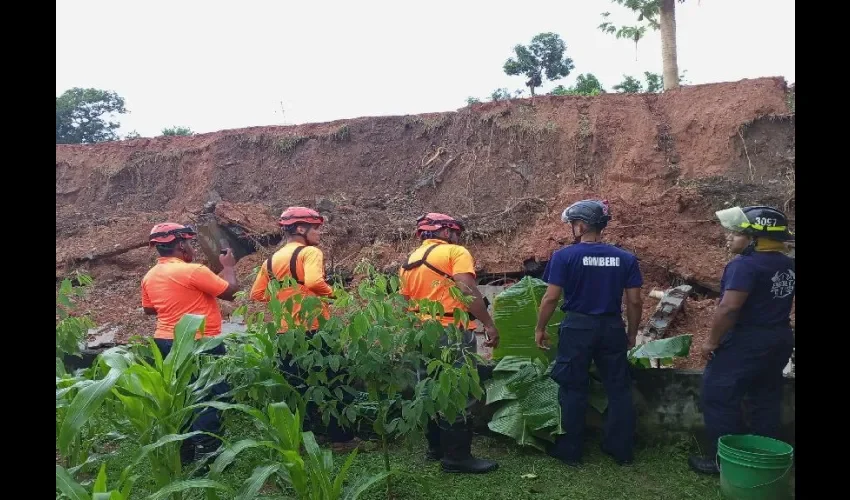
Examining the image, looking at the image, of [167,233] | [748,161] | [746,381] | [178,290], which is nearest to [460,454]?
[746,381]

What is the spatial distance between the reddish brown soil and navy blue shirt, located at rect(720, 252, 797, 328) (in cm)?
384

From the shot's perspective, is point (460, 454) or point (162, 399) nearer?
point (162, 399)

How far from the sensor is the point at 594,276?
3.88 meters

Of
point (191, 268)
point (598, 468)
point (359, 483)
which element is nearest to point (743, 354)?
point (598, 468)

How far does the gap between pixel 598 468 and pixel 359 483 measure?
1.70 meters

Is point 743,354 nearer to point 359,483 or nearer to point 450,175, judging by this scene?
point 359,483

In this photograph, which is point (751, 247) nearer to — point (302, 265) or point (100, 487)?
point (302, 265)

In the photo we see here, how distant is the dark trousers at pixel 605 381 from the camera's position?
12.5 ft

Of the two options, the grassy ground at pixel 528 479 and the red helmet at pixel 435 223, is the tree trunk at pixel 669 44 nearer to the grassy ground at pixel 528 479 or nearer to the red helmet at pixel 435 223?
the red helmet at pixel 435 223

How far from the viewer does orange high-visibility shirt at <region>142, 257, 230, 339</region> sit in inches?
159

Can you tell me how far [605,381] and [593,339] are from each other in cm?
31

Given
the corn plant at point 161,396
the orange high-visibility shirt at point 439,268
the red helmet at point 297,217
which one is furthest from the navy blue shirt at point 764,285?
the corn plant at point 161,396

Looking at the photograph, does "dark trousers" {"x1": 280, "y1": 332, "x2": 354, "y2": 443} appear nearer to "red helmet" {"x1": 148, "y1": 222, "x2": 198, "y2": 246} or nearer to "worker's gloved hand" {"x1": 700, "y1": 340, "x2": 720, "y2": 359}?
"red helmet" {"x1": 148, "y1": 222, "x2": 198, "y2": 246}

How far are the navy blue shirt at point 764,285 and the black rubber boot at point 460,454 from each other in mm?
1738
